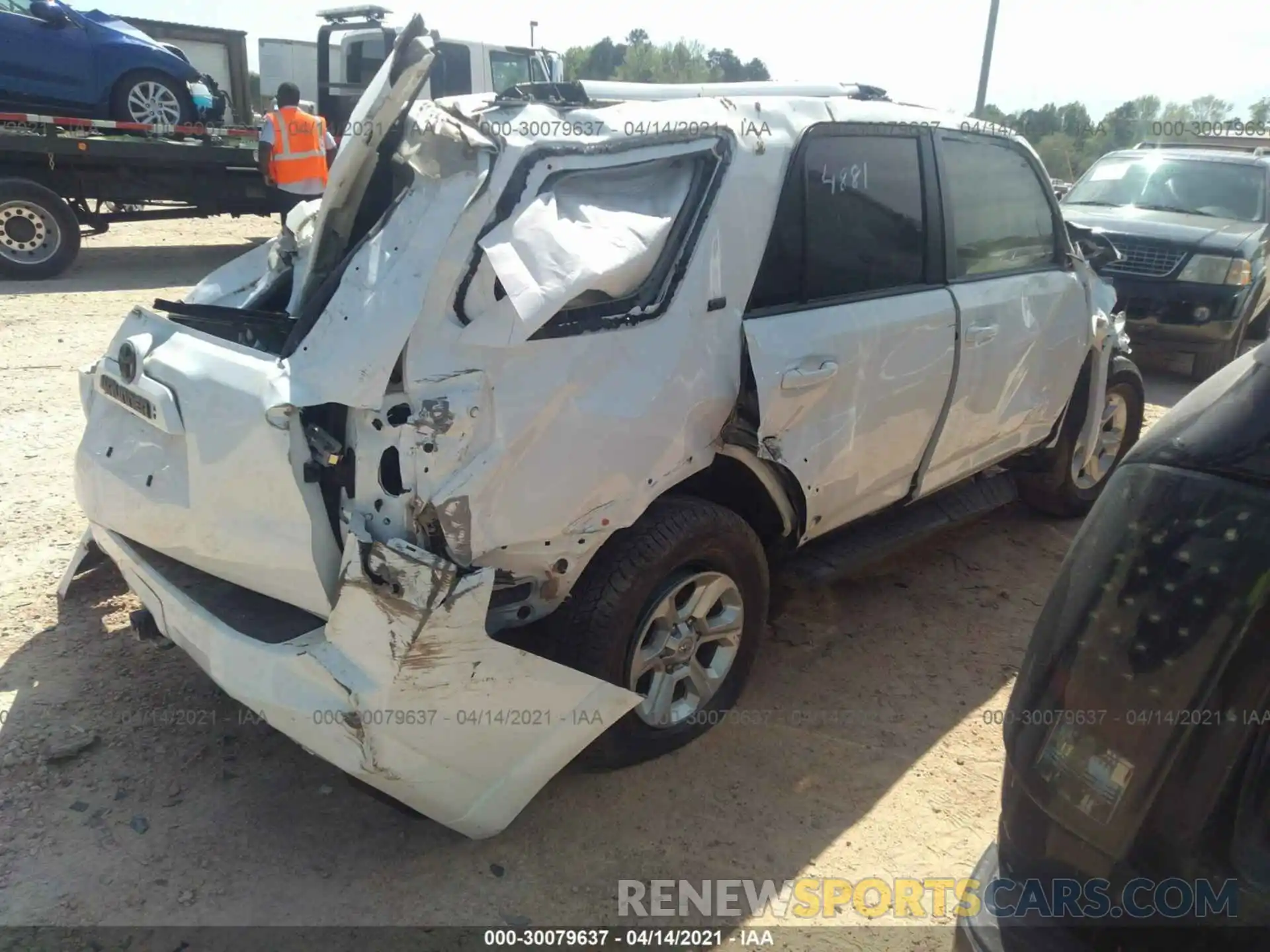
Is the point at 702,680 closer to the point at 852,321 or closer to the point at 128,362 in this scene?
the point at 852,321

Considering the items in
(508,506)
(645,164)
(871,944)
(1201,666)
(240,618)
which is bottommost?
(871,944)

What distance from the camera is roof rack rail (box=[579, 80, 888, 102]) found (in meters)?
3.07

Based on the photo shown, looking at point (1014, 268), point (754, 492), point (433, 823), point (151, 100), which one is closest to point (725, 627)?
point (754, 492)

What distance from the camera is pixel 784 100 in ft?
9.80

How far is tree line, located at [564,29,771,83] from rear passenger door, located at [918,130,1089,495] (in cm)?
2498

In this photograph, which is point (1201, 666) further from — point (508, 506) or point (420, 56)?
point (420, 56)

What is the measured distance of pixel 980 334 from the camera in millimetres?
3516

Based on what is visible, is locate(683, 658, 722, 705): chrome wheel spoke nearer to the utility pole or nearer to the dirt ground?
the dirt ground

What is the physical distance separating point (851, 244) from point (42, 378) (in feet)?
17.7

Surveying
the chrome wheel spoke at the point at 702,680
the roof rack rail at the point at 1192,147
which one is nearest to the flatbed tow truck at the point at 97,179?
the chrome wheel spoke at the point at 702,680

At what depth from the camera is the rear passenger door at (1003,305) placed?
11.6ft

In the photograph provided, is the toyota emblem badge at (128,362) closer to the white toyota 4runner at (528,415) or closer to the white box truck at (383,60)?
the white toyota 4runner at (528,415)

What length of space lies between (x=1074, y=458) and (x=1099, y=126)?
24.5 metres

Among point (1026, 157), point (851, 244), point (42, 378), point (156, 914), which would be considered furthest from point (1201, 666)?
point (42, 378)
